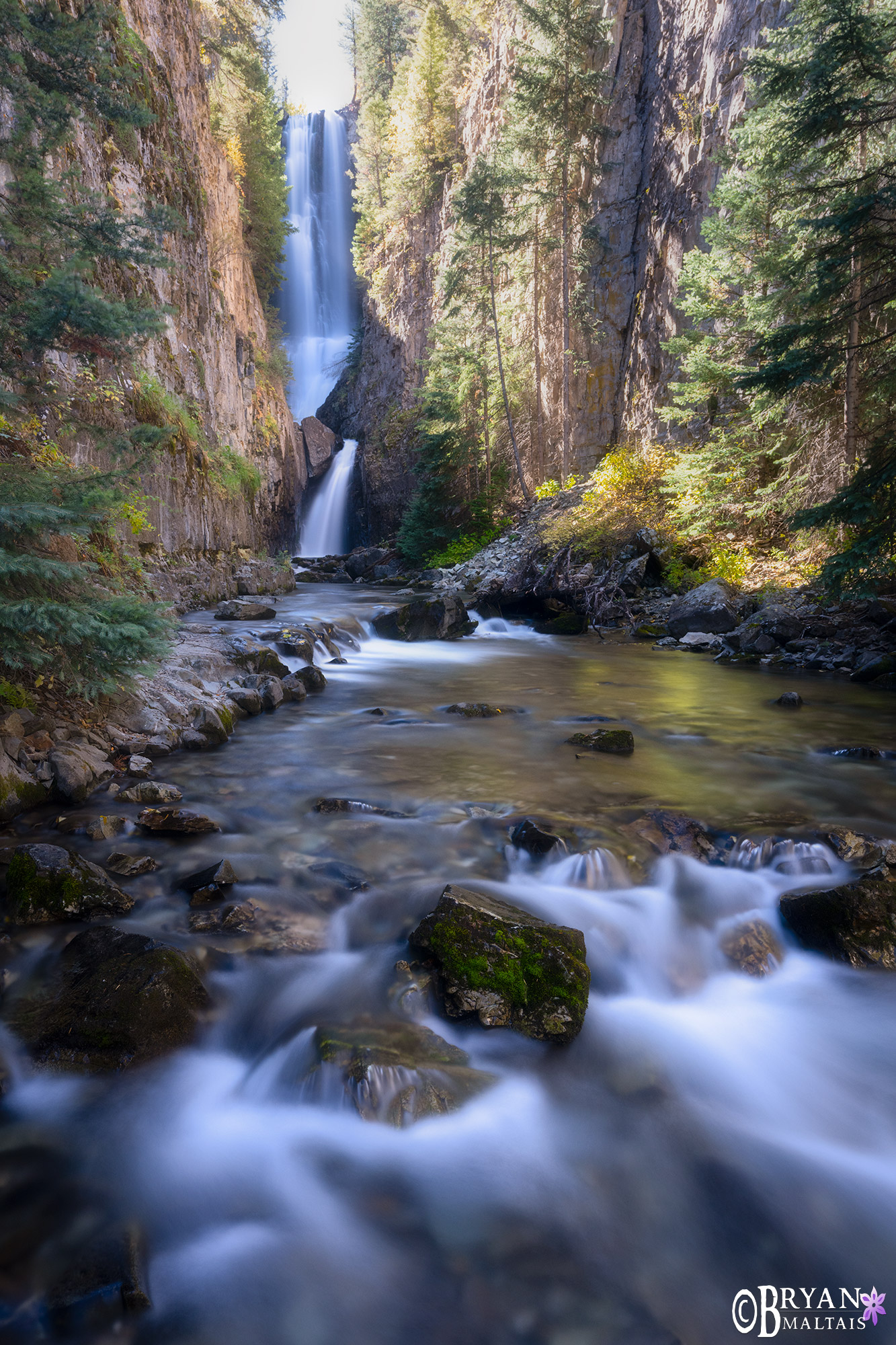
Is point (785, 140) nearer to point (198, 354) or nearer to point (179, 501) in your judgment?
point (179, 501)

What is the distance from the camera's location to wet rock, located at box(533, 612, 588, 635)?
14.9 m

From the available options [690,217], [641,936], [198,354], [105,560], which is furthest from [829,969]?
[690,217]

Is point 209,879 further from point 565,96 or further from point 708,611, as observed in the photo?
point 565,96

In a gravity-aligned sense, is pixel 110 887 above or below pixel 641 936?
above

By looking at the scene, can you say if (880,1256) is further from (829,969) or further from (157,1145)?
(157,1145)

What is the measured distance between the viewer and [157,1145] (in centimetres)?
244

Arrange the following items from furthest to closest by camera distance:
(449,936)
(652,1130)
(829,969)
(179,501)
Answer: (179,501) → (829,969) → (449,936) → (652,1130)

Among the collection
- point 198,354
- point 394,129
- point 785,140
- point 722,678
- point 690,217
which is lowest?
point 722,678

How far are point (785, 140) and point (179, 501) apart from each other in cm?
1116

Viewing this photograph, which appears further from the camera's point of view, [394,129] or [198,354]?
[394,129]

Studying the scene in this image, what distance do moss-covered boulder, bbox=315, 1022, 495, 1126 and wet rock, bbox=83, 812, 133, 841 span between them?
2149 millimetres

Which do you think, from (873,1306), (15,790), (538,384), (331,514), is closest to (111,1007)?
(15,790)

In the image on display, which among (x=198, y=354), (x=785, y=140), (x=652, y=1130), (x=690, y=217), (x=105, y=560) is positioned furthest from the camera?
(x=690, y=217)

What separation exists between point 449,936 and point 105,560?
189 inches
